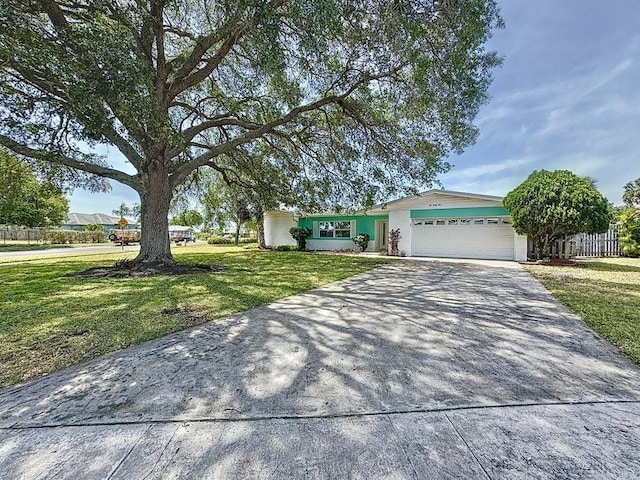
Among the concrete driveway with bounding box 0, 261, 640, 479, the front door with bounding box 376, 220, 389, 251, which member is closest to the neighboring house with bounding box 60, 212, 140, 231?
the front door with bounding box 376, 220, 389, 251

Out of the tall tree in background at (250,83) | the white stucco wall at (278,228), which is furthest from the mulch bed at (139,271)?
the white stucco wall at (278,228)

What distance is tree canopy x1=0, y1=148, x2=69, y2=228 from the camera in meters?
11.0

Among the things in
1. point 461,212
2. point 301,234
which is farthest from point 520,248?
point 301,234

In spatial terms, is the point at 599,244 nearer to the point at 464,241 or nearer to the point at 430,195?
the point at 464,241

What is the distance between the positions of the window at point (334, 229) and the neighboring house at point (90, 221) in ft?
141

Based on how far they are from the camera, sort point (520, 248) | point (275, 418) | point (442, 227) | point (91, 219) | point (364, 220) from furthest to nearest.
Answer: point (91, 219) → point (364, 220) → point (442, 227) → point (520, 248) → point (275, 418)

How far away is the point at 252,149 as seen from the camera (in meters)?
12.5

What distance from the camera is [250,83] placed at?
905 centimetres

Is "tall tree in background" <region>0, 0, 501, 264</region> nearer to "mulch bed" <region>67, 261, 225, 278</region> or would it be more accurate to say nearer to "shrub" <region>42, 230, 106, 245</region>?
"mulch bed" <region>67, 261, 225, 278</region>

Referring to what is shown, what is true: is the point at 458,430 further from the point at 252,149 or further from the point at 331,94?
the point at 252,149

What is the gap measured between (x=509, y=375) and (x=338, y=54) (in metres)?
Answer: 7.28

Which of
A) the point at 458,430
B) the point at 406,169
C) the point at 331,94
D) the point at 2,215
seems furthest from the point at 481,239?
the point at 2,215

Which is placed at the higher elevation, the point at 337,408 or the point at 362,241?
the point at 362,241

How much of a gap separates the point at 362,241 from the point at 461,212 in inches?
223
